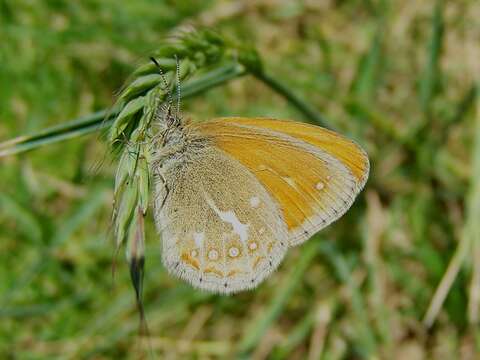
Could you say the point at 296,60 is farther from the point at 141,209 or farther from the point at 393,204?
the point at 141,209

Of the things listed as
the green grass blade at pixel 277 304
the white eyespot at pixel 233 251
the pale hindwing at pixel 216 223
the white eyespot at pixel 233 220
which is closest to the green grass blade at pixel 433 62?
the green grass blade at pixel 277 304

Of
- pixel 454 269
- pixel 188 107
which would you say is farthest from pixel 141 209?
pixel 188 107

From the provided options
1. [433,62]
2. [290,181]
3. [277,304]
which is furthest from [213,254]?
[433,62]

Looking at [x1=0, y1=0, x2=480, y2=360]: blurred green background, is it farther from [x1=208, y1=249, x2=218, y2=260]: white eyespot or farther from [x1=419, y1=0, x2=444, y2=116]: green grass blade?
[x1=208, y1=249, x2=218, y2=260]: white eyespot

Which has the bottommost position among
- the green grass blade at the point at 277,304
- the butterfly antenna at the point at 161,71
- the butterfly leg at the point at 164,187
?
the green grass blade at the point at 277,304

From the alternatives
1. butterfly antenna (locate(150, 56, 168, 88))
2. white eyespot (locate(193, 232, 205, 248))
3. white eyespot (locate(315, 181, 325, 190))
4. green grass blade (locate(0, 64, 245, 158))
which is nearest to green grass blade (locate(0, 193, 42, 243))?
green grass blade (locate(0, 64, 245, 158))

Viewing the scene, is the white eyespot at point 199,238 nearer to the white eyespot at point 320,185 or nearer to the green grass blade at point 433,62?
the white eyespot at point 320,185
